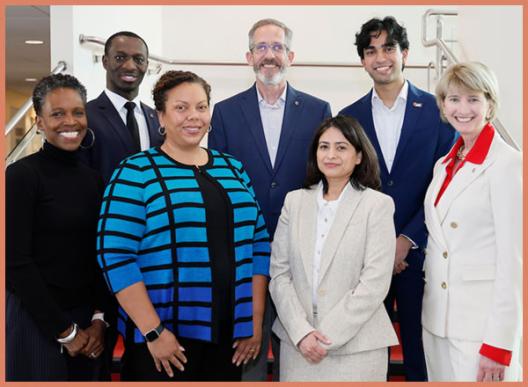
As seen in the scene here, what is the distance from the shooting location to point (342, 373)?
2.54 metres

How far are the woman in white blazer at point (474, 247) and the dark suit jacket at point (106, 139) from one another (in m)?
1.43

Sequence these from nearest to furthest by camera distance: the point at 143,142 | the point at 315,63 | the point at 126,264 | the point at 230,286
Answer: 1. the point at 126,264
2. the point at 230,286
3. the point at 143,142
4. the point at 315,63

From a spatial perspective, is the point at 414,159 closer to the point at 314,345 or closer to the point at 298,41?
the point at 314,345

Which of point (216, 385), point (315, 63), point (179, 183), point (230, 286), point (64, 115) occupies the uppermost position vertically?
point (315, 63)

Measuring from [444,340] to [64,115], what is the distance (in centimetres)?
178

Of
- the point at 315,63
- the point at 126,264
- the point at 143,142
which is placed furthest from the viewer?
the point at 315,63

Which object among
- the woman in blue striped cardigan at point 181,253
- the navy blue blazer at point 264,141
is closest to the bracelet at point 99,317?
the woman in blue striped cardigan at point 181,253

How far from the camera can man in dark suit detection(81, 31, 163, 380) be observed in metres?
3.04

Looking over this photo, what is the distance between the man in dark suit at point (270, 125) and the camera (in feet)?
10.3

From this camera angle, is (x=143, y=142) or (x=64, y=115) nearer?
(x=64, y=115)

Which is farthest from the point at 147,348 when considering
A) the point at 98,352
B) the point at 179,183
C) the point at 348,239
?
the point at 348,239

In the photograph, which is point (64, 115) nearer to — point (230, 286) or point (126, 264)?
point (126, 264)

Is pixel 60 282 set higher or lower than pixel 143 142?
lower

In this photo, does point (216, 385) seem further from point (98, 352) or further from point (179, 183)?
point (179, 183)
